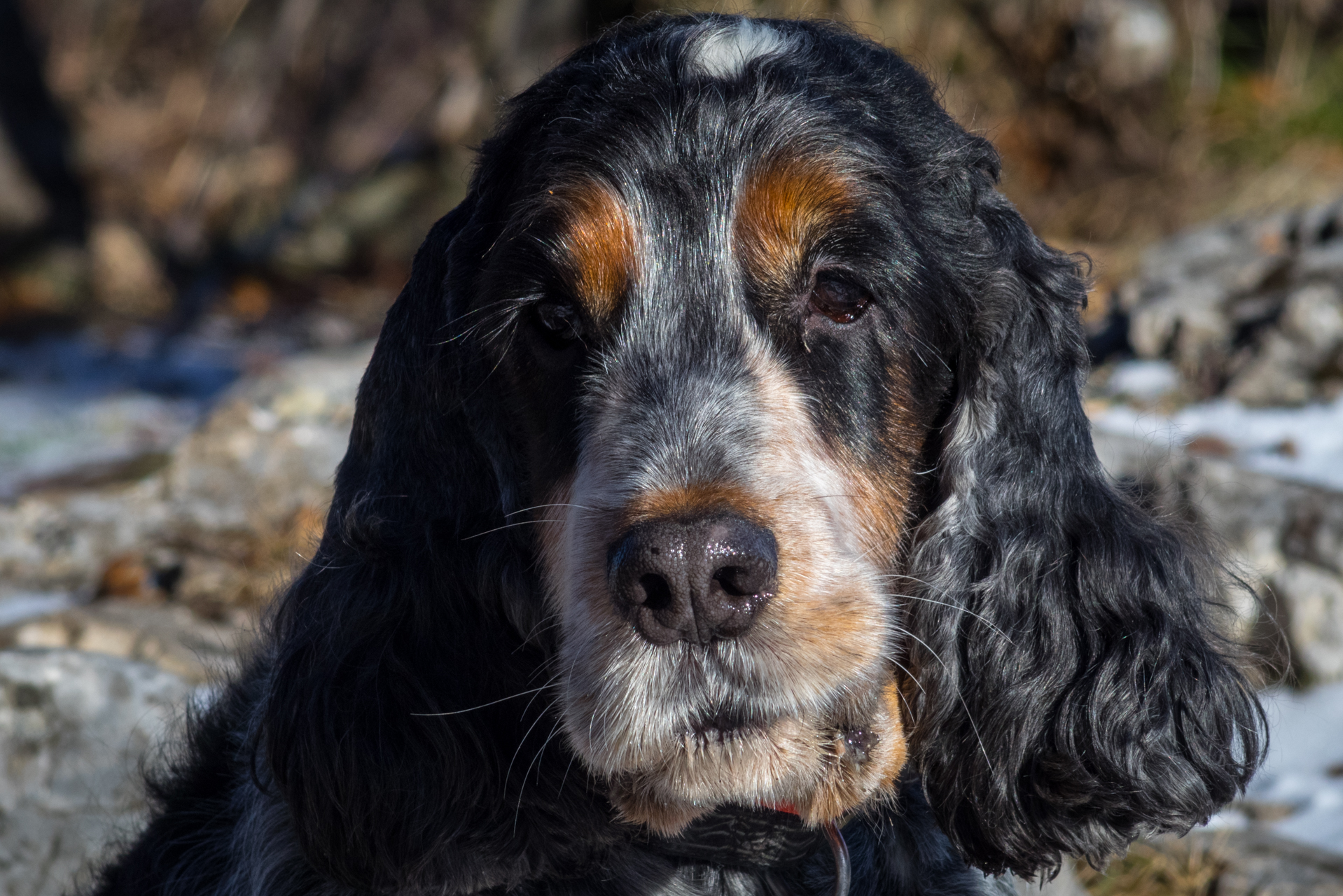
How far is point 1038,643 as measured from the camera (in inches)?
117

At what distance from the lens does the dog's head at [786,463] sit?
2.68 m

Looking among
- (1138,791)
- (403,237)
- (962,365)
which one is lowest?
(403,237)

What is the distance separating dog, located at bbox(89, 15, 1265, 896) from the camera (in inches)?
108

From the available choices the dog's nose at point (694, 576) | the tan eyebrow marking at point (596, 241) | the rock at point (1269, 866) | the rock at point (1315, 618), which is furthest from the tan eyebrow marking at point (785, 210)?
the rock at point (1315, 618)

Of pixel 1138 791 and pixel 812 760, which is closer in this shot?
pixel 812 760

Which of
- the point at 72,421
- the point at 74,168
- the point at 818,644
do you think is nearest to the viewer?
the point at 818,644

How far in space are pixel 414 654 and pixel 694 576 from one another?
3.32 ft

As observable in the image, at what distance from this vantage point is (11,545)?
666 centimetres

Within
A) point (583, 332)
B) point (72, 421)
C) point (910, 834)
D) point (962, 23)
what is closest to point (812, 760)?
point (910, 834)

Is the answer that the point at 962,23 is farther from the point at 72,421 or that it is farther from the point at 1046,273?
the point at 1046,273

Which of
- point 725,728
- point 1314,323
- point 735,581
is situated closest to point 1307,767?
point 1314,323

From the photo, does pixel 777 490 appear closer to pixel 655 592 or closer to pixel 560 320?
pixel 655 592

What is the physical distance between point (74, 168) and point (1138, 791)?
13067mm

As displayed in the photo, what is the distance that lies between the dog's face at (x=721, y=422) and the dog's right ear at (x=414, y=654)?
0.21m
